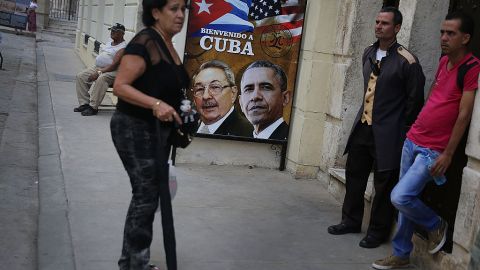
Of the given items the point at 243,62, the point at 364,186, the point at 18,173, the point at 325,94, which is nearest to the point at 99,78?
the point at 18,173

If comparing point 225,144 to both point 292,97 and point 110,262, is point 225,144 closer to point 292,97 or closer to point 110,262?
point 292,97

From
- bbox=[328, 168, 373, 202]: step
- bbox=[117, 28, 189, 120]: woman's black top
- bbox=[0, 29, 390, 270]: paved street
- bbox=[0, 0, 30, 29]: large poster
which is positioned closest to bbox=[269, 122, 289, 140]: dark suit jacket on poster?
bbox=[0, 29, 390, 270]: paved street

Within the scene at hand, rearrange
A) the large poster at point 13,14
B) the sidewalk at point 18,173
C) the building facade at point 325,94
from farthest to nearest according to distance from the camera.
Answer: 1. the large poster at point 13,14
2. the building facade at point 325,94
3. the sidewalk at point 18,173

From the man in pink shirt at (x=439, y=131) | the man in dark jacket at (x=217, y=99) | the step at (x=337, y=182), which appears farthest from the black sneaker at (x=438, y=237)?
the man in dark jacket at (x=217, y=99)

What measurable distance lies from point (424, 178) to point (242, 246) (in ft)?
4.79

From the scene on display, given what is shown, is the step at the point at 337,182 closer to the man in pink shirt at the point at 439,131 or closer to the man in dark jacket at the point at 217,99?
the man in dark jacket at the point at 217,99

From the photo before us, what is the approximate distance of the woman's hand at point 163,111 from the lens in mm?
3178

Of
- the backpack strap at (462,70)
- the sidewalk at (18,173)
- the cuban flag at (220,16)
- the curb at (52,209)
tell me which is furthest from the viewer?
the cuban flag at (220,16)

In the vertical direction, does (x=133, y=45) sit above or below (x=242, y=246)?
above

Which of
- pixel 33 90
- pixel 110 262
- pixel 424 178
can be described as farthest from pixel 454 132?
pixel 33 90

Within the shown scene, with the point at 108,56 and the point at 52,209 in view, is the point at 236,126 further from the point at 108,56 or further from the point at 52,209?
the point at 108,56

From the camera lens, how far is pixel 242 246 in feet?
15.2

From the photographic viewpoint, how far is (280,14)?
664 centimetres

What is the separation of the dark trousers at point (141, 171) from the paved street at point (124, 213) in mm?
580
